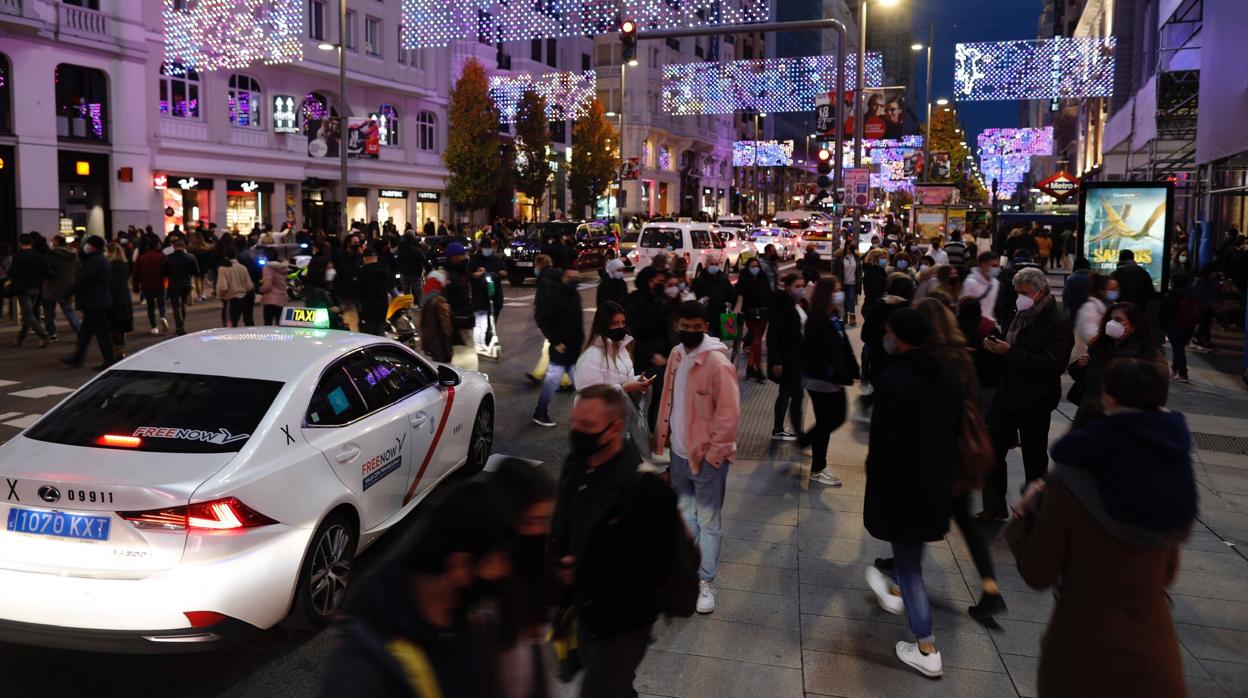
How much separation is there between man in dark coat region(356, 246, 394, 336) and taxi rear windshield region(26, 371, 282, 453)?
7.18 metres

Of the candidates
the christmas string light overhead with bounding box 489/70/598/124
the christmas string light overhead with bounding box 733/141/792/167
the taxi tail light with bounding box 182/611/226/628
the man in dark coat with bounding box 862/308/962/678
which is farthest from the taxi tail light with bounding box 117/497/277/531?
the christmas string light overhead with bounding box 733/141/792/167

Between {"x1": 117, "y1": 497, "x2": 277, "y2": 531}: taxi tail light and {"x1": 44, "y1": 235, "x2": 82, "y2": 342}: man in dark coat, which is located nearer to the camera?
{"x1": 117, "y1": 497, "x2": 277, "y2": 531}: taxi tail light

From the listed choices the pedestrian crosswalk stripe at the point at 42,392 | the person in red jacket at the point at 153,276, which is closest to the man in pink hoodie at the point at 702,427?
A: the pedestrian crosswalk stripe at the point at 42,392

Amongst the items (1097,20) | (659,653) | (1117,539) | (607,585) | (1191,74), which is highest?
(1097,20)

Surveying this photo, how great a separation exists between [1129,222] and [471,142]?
1197 inches

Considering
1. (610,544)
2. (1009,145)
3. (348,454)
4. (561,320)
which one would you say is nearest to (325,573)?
(348,454)

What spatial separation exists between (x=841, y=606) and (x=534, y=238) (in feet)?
87.0

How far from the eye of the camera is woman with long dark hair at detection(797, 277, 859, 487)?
27.3 ft

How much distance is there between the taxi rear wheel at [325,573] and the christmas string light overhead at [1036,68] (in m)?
26.0

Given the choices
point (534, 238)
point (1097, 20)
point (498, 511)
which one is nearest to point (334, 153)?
point (534, 238)

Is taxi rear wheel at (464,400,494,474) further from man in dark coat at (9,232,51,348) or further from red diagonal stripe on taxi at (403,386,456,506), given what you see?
man in dark coat at (9,232,51,348)

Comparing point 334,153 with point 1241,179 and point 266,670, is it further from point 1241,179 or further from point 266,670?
point 266,670

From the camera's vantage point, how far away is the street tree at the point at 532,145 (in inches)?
1833

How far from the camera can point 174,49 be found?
32531 mm
